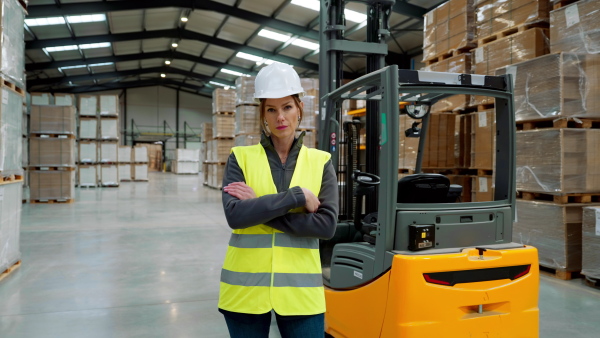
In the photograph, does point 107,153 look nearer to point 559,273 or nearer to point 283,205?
point 559,273

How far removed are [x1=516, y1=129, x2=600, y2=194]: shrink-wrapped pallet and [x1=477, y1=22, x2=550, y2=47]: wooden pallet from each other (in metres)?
1.49

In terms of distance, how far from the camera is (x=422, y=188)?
102 inches

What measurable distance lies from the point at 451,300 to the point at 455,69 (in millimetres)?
5049

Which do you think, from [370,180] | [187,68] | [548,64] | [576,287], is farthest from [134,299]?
[187,68]

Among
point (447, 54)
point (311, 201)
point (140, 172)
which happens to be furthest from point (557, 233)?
point (140, 172)

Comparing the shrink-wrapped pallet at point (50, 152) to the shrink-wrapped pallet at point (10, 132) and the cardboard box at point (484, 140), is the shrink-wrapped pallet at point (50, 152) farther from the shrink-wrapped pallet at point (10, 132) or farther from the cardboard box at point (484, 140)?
the cardboard box at point (484, 140)

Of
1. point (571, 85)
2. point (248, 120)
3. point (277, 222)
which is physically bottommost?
point (277, 222)

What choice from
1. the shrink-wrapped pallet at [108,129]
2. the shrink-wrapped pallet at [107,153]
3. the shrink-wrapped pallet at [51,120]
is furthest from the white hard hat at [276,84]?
the shrink-wrapped pallet at [107,153]

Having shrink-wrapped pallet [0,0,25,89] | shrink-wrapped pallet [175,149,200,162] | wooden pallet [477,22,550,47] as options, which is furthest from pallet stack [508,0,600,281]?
shrink-wrapped pallet [175,149,200,162]

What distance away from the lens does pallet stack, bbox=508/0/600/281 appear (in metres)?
4.54

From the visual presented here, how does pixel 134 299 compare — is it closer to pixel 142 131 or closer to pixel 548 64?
pixel 548 64

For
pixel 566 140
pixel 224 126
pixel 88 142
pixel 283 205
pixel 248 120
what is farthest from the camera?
pixel 88 142

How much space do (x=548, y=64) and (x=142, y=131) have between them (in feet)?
99.9

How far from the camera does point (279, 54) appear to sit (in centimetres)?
1894
